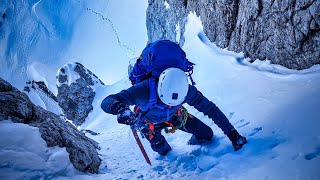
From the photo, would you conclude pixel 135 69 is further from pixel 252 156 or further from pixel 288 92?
pixel 288 92

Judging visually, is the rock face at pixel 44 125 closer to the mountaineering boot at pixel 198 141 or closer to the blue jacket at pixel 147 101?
the blue jacket at pixel 147 101

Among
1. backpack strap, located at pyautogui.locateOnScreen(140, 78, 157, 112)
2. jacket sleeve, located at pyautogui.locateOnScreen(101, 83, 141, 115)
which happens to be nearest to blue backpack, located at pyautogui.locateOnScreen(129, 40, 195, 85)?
backpack strap, located at pyautogui.locateOnScreen(140, 78, 157, 112)

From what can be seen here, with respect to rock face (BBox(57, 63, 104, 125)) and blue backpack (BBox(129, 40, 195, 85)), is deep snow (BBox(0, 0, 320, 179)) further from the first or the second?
rock face (BBox(57, 63, 104, 125))

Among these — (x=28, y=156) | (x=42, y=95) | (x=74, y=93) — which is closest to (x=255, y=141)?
(x=28, y=156)

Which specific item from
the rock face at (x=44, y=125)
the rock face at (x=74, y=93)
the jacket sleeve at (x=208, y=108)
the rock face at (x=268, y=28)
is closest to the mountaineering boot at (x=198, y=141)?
the jacket sleeve at (x=208, y=108)

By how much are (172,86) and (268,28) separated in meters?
4.58

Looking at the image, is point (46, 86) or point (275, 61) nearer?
point (275, 61)

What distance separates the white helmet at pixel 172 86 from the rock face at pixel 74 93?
19.4 metres

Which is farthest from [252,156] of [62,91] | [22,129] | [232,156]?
[62,91]

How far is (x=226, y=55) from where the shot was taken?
891 centimetres

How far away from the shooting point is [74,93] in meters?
21.8

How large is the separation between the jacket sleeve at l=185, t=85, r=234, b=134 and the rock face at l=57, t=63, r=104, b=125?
1907 centimetres

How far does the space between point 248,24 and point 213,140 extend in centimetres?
445

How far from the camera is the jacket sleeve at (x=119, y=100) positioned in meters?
3.37
